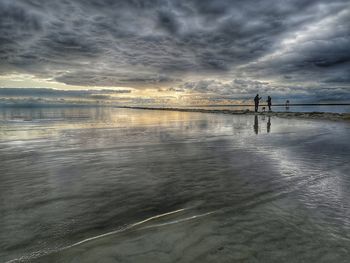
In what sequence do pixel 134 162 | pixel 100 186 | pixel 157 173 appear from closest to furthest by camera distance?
pixel 100 186 < pixel 157 173 < pixel 134 162

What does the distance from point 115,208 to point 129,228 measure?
2.47 feet

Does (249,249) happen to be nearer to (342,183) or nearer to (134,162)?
(342,183)

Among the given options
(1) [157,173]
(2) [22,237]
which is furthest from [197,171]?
(2) [22,237]

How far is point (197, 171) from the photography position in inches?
254

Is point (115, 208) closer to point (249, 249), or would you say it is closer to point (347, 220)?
point (249, 249)

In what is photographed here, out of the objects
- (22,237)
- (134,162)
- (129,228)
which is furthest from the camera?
(134,162)

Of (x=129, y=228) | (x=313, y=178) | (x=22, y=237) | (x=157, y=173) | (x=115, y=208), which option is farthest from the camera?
(x=157, y=173)

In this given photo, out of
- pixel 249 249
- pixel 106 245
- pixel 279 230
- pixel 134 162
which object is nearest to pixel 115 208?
pixel 106 245

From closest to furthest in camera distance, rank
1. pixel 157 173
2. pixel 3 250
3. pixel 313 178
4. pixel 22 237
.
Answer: pixel 3 250, pixel 22 237, pixel 313 178, pixel 157 173

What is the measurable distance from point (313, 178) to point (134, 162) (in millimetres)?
4897

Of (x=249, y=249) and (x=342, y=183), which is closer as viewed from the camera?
(x=249, y=249)

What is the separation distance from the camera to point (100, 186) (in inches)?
206

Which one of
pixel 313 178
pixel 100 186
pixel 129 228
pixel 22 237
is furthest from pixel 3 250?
pixel 313 178

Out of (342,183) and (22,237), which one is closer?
(22,237)
